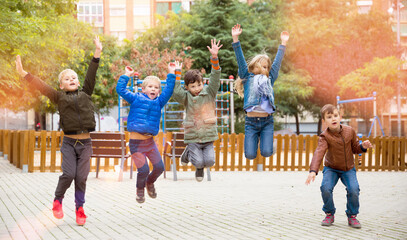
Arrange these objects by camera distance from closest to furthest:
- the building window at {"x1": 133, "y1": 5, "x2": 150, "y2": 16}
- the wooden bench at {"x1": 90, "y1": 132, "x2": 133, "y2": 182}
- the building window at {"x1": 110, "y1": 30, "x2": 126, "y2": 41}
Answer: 1. the wooden bench at {"x1": 90, "y1": 132, "x2": 133, "y2": 182}
2. the building window at {"x1": 133, "y1": 5, "x2": 150, "y2": 16}
3. the building window at {"x1": 110, "y1": 30, "x2": 126, "y2": 41}

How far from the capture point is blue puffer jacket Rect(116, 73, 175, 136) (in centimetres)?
671

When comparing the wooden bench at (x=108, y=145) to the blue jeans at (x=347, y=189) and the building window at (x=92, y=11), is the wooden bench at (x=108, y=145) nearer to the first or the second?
the blue jeans at (x=347, y=189)

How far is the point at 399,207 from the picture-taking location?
30.3ft

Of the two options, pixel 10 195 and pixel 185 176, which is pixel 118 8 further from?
pixel 10 195

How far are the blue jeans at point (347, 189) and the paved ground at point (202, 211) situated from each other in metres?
0.27

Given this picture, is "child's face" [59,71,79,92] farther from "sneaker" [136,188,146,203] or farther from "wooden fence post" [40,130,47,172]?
"wooden fence post" [40,130,47,172]

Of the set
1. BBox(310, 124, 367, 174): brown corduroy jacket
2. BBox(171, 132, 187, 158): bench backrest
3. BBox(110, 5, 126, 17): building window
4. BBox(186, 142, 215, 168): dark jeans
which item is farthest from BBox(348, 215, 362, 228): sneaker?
BBox(110, 5, 126, 17): building window

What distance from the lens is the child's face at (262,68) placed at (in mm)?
7223

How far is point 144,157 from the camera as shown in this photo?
22.8 feet

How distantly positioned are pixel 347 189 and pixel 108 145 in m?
7.71

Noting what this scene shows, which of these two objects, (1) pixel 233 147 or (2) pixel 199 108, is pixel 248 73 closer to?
(2) pixel 199 108

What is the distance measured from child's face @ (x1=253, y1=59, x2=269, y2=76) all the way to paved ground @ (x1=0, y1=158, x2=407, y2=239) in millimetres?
2045

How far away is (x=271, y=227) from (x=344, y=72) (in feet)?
101


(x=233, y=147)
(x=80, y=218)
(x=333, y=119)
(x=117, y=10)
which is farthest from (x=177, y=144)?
(x=117, y=10)
